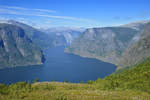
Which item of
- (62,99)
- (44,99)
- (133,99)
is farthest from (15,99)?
(133,99)

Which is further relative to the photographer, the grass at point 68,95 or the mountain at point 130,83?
the mountain at point 130,83

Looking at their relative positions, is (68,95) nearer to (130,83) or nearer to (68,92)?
(68,92)

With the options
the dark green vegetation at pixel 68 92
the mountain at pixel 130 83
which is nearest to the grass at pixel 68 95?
the dark green vegetation at pixel 68 92

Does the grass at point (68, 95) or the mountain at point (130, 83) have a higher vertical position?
the grass at point (68, 95)

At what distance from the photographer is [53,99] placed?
2045cm

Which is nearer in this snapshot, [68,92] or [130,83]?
[68,92]

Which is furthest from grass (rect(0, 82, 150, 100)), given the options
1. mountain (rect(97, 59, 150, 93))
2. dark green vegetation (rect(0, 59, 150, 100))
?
mountain (rect(97, 59, 150, 93))

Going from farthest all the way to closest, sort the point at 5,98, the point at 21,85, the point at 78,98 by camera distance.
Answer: the point at 21,85 < the point at 78,98 < the point at 5,98

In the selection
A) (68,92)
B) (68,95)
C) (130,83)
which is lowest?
(130,83)

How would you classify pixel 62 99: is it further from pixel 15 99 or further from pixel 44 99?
pixel 15 99

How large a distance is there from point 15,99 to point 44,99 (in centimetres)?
301

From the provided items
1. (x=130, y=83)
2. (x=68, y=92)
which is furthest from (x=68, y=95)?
(x=130, y=83)

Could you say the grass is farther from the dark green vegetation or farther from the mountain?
the mountain

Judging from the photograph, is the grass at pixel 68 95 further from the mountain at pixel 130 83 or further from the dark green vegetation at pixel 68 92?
the mountain at pixel 130 83
